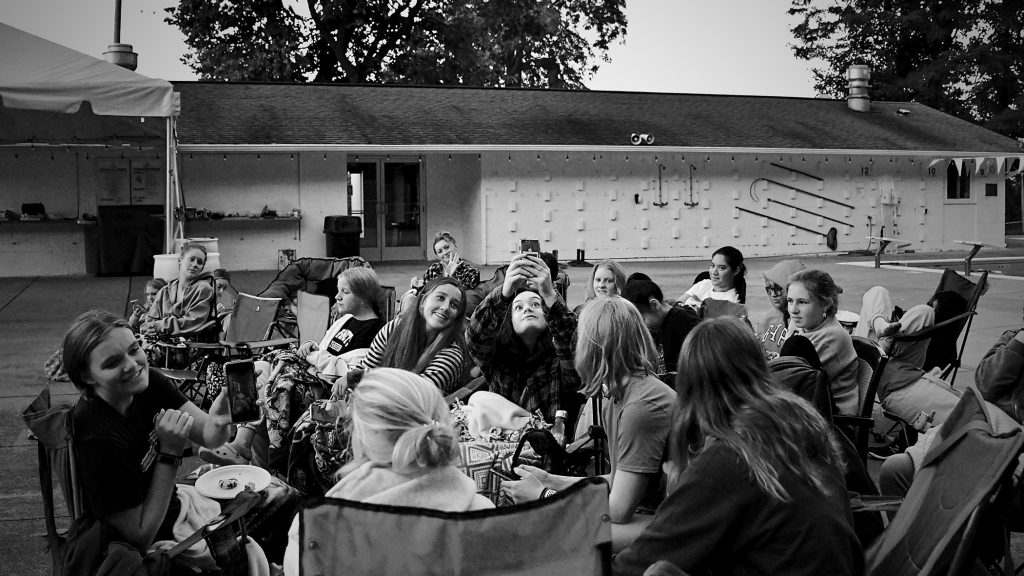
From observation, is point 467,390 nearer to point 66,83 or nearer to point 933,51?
point 66,83

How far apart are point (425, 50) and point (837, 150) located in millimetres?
12932

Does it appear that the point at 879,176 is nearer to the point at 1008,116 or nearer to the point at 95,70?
the point at 1008,116

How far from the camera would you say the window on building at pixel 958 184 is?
23.9 metres

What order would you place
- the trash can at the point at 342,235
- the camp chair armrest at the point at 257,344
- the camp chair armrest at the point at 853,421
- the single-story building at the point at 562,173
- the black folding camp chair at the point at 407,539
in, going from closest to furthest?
the black folding camp chair at the point at 407,539 < the camp chair armrest at the point at 853,421 < the camp chair armrest at the point at 257,344 < the trash can at the point at 342,235 < the single-story building at the point at 562,173

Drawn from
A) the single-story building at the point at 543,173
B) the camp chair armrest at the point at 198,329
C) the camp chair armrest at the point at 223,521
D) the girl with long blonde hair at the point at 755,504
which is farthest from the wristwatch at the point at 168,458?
the single-story building at the point at 543,173

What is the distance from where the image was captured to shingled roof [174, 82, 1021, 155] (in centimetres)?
1894

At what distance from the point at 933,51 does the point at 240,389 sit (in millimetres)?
39166

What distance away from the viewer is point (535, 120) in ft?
70.2

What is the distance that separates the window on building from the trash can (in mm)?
14737

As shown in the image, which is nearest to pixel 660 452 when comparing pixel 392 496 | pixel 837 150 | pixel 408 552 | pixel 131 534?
pixel 392 496

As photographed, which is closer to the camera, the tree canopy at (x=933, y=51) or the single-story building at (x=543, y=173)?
the single-story building at (x=543, y=173)

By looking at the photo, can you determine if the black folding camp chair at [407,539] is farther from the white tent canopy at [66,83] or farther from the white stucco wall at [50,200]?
the white stucco wall at [50,200]

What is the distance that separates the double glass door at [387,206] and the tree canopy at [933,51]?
22659 millimetres

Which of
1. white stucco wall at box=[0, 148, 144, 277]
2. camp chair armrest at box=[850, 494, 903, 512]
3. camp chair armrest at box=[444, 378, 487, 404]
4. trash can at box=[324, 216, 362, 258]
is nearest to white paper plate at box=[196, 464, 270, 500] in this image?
camp chair armrest at box=[444, 378, 487, 404]
